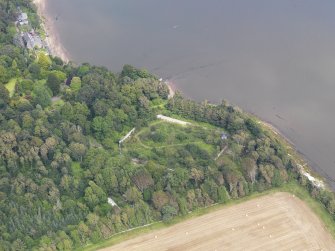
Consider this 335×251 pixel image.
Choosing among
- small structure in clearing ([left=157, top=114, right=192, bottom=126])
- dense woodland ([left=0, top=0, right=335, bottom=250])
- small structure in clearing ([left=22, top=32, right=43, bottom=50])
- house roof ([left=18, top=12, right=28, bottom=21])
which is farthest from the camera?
house roof ([left=18, top=12, right=28, bottom=21])

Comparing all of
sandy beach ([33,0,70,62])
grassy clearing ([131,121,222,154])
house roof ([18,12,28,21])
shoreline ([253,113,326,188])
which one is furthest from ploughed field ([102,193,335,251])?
house roof ([18,12,28,21])

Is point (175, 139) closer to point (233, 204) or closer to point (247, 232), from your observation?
point (233, 204)

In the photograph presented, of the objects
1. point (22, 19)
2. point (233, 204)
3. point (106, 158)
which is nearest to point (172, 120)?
point (106, 158)

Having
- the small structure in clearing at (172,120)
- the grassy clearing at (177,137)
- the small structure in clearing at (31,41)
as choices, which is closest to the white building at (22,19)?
the small structure in clearing at (31,41)

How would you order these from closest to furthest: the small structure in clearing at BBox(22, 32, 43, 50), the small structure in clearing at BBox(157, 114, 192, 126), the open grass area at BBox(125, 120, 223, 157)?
the open grass area at BBox(125, 120, 223, 157), the small structure in clearing at BBox(157, 114, 192, 126), the small structure in clearing at BBox(22, 32, 43, 50)

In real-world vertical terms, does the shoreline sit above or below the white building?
below

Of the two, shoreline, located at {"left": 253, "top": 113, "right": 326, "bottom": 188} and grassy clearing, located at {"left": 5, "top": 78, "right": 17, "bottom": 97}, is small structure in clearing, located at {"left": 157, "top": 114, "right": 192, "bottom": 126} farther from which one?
grassy clearing, located at {"left": 5, "top": 78, "right": 17, "bottom": 97}
